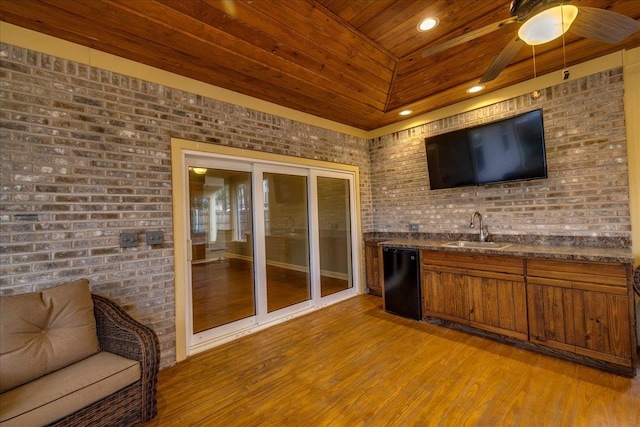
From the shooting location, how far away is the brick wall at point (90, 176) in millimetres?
2023

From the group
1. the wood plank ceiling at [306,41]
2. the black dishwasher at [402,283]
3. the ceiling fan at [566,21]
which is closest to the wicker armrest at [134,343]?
the wood plank ceiling at [306,41]

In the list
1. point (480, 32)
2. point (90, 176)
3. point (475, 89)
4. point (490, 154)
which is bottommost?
point (90, 176)

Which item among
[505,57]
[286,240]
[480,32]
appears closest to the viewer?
[480,32]

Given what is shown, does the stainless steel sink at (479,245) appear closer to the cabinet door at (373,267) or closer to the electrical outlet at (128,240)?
the cabinet door at (373,267)

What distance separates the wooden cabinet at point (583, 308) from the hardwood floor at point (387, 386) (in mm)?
195

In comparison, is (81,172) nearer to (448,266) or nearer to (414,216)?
(448,266)

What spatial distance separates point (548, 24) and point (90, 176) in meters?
3.49

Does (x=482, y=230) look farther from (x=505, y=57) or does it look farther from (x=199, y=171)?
(x=199, y=171)

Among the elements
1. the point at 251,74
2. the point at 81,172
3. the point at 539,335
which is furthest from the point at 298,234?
the point at 539,335

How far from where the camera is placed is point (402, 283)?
3684 millimetres

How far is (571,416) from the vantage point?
6.01 feet

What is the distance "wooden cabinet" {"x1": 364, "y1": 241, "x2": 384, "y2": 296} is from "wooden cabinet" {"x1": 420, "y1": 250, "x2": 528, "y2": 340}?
1.14 m

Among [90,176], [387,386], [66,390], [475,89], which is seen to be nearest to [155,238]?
[90,176]

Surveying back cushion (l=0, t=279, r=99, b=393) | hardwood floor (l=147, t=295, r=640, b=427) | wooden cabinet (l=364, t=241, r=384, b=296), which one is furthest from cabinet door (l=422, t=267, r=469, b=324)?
back cushion (l=0, t=279, r=99, b=393)
